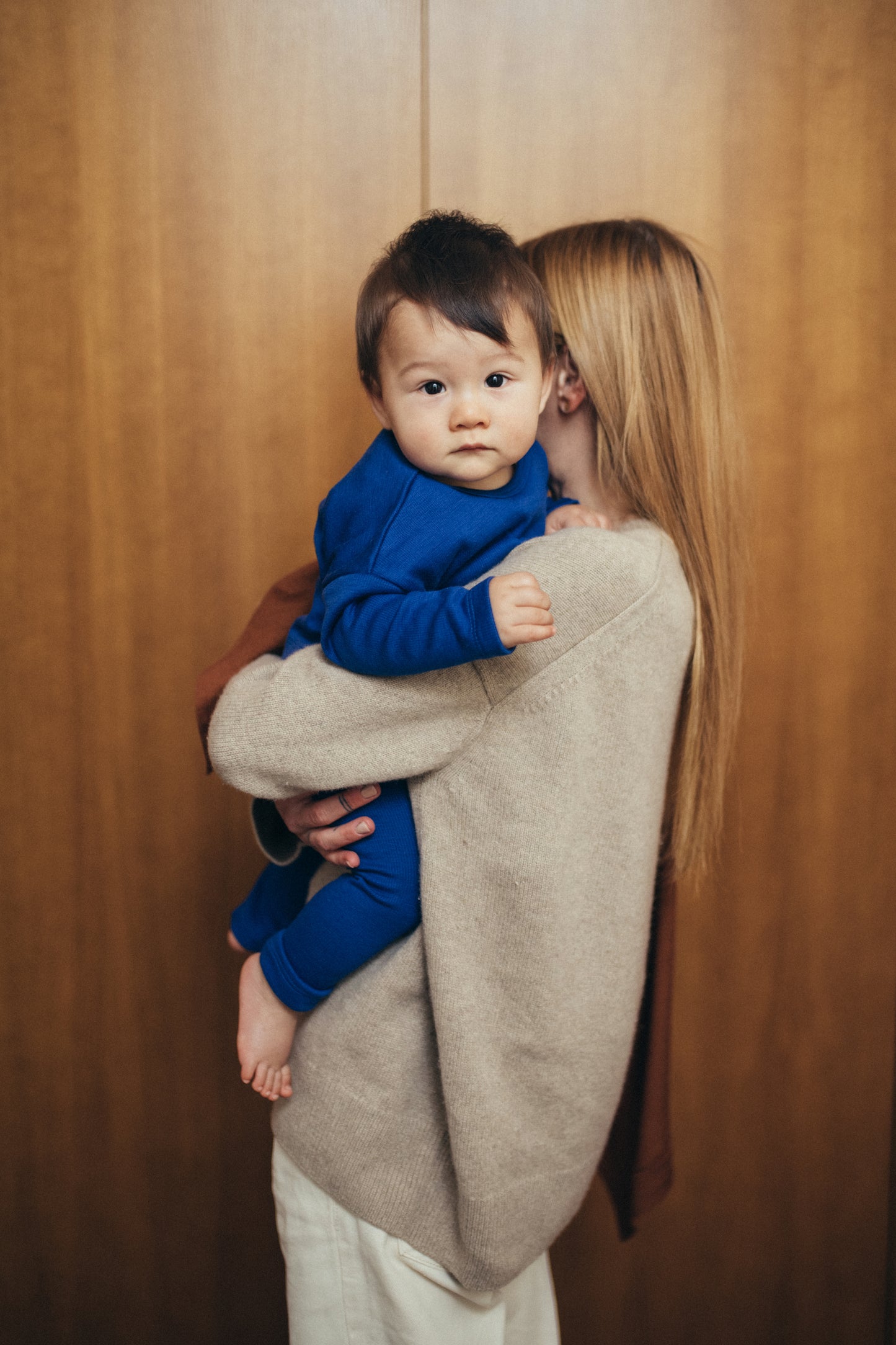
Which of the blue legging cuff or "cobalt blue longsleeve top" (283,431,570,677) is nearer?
"cobalt blue longsleeve top" (283,431,570,677)

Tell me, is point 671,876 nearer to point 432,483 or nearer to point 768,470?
point 432,483

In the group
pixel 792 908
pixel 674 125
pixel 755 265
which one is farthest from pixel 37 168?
pixel 792 908

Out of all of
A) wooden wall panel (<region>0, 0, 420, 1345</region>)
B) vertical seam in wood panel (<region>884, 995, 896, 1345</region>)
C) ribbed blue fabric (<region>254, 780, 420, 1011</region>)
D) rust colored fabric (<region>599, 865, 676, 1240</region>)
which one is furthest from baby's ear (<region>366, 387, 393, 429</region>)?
vertical seam in wood panel (<region>884, 995, 896, 1345</region>)

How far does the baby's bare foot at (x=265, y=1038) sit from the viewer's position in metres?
0.97

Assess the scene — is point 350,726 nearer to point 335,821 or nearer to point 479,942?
point 335,821

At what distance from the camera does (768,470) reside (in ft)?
4.95

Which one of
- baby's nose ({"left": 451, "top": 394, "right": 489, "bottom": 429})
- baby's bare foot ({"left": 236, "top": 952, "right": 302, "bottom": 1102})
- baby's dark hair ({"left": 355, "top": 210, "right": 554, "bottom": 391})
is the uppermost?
baby's dark hair ({"left": 355, "top": 210, "right": 554, "bottom": 391})

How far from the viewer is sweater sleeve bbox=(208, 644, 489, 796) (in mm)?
849

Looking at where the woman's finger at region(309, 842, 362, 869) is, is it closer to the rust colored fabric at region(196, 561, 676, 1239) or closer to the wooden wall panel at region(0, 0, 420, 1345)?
the rust colored fabric at region(196, 561, 676, 1239)

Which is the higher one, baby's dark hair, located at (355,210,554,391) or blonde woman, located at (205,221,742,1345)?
baby's dark hair, located at (355,210,554,391)

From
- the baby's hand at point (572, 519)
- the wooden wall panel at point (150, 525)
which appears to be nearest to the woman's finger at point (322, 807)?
the baby's hand at point (572, 519)

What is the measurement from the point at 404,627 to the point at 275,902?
500 millimetres

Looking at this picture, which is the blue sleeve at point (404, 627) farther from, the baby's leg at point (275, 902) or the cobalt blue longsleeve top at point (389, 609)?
the baby's leg at point (275, 902)

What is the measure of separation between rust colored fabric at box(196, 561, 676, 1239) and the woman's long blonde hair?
1.07 feet
